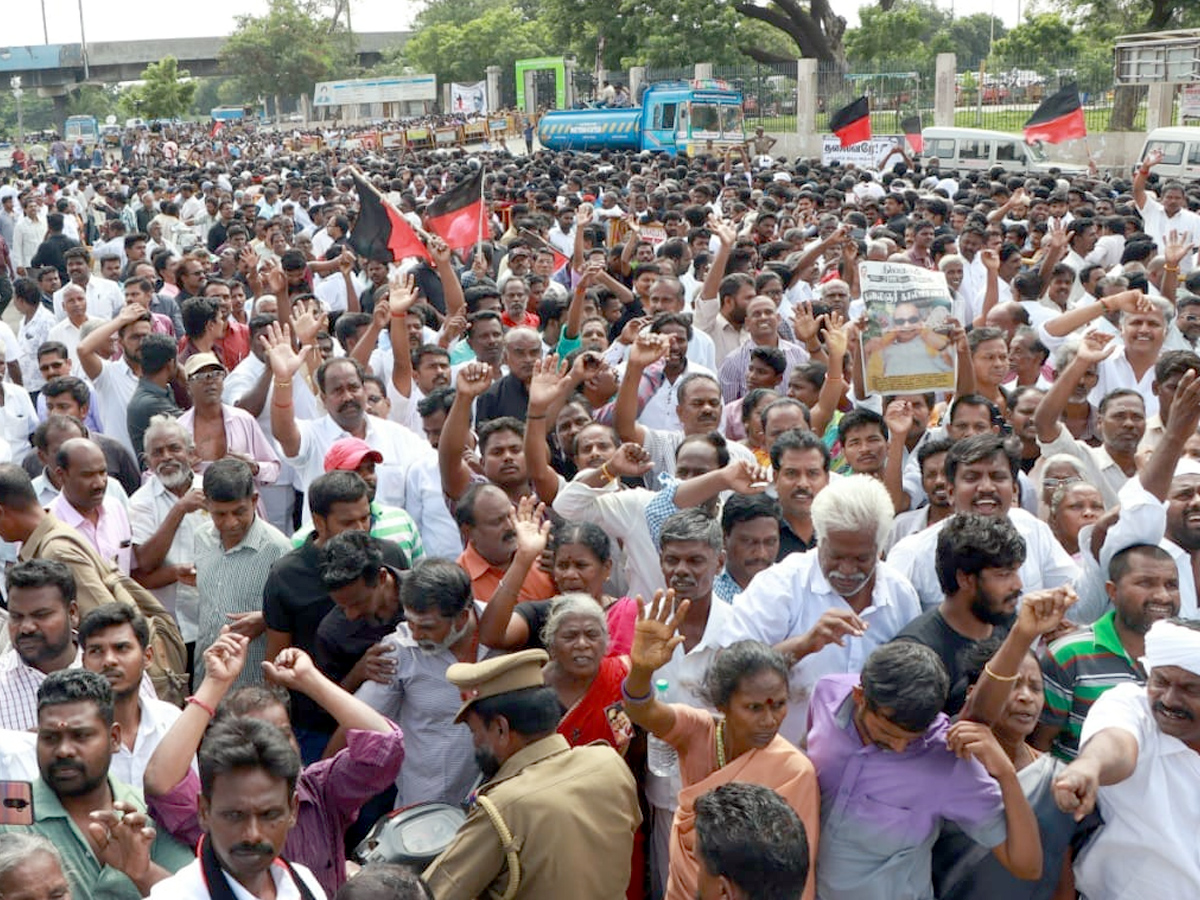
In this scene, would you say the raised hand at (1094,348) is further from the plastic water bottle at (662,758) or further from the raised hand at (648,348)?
the plastic water bottle at (662,758)

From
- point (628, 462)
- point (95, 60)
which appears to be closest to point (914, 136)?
point (628, 462)

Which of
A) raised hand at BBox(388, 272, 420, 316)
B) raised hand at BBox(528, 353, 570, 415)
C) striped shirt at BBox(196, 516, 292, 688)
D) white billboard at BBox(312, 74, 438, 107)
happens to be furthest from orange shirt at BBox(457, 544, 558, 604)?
white billboard at BBox(312, 74, 438, 107)

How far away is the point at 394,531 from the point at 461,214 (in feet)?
20.9

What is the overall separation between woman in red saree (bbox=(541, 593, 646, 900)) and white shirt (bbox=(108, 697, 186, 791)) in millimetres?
1074

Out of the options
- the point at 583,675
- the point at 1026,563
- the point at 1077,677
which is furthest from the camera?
the point at 1026,563

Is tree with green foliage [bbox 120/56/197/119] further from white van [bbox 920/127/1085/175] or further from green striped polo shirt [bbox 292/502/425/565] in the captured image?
green striped polo shirt [bbox 292/502/425/565]

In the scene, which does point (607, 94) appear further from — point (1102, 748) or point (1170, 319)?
point (1102, 748)

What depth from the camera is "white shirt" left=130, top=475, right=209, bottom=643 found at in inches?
Answer: 203

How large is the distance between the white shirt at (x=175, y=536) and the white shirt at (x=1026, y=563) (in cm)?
270

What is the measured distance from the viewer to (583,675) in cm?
374

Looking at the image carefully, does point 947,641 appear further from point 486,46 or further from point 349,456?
point 486,46

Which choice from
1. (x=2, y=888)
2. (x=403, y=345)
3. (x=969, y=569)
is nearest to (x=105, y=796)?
(x=2, y=888)

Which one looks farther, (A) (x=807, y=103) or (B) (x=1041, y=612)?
(A) (x=807, y=103)

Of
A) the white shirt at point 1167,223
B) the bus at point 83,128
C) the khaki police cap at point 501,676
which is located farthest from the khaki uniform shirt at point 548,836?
the bus at point 83,128
